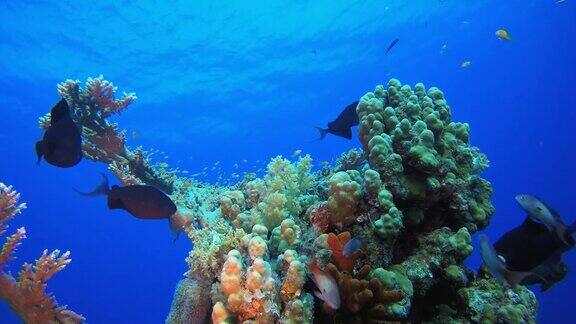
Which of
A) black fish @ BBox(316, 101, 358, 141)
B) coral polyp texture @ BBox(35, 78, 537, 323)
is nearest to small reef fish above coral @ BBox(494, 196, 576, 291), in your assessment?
coral polyp texture @ BBox(35, 78, 537, 323)

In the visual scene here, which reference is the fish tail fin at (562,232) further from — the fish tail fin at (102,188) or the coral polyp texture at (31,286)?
the coral polyp texture at (31,286)

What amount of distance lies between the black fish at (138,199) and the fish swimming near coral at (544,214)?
134 inches

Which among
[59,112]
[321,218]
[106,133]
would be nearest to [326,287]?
[321,218]

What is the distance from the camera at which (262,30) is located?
30.3m

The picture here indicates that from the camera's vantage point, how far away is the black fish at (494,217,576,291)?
11.0 ft

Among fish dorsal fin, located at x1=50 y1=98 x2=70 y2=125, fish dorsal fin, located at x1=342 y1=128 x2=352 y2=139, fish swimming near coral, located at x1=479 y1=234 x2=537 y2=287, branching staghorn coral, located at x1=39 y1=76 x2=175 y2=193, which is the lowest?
fish swimming near coral, located at x1=479 y1=234 x2=537 y2=287

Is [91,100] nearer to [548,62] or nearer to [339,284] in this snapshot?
[339,284]

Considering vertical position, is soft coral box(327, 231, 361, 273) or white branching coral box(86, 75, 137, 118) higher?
white branching coral box(86, 75, 137, 118)

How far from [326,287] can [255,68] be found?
32.9 meters

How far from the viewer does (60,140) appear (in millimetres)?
4156

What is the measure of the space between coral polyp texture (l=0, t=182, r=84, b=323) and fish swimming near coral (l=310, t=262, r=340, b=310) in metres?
3.14

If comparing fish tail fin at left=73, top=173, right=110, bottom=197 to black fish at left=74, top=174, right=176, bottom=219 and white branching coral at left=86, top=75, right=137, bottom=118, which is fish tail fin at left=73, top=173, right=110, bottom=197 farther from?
white branching coral at left=86, top=75, right=137, bottom=118

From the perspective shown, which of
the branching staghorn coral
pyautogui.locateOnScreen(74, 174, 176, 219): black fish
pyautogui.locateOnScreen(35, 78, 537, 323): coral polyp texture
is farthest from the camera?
Result: the branching staghorn coral

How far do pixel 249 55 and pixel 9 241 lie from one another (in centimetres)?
2956
